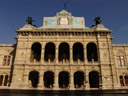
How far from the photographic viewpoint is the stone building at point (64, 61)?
25.3m

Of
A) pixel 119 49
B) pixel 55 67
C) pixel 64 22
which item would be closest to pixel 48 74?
pixel 55 67

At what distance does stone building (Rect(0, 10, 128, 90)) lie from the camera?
25312 mm

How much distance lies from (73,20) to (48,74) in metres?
15.0

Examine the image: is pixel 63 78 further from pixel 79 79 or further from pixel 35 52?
pixel 35 52

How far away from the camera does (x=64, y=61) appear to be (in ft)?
88.7

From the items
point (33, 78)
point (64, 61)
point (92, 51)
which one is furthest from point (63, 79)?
point (92, 51)

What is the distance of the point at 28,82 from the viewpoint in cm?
2588

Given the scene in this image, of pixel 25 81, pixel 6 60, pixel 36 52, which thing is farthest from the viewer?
pixel 36 52

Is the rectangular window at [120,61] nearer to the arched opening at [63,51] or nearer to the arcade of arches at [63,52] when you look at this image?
the arcade of arches at [63,52]

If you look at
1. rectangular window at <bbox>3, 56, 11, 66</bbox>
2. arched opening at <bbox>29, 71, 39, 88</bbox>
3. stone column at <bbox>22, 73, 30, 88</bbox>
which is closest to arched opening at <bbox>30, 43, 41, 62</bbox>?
arched opening at <bbox>29, 71, 39, 88</bbox>

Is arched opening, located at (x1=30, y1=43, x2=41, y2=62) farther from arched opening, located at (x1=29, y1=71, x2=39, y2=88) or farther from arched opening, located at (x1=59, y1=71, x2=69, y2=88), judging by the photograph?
arched opening, located at (x1=59, y1=71, x2=69, y2=88)

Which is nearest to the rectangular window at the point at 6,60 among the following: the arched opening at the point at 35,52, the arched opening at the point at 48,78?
the arched opening at the point at 35,52

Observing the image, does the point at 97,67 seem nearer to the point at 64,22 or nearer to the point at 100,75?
the point at 100,75

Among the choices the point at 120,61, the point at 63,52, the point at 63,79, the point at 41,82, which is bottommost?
the point at 41,82
